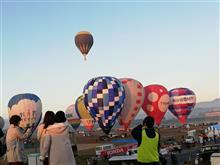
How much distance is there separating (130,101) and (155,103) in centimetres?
559

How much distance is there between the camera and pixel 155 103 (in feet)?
151

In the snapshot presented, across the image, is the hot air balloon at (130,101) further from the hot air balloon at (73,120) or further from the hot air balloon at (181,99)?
the hot air balloon at (73,120)

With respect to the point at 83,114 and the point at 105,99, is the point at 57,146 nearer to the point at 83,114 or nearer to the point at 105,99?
the point at 105,99

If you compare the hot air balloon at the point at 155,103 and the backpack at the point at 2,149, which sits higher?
the hot air balloon at the point at 155,103

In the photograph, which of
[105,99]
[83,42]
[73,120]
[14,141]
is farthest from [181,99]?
[14,141]

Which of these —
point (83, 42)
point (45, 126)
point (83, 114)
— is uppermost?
point (83, 42)

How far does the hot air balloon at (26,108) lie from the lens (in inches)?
1515

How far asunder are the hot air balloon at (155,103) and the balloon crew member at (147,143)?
3937cm

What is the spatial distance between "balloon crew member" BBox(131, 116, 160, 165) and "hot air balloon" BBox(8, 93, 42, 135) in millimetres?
32781

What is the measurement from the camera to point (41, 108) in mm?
41188

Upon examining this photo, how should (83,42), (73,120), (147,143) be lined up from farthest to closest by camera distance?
(73,120), (83,42), (147,143)

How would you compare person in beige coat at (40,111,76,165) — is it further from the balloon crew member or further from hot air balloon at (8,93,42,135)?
hot air balloon at (8,93,42,135)

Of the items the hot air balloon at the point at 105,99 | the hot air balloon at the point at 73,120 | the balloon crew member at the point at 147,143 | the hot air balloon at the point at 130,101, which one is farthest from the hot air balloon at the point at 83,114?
the balloon crew member at the point at 147,143

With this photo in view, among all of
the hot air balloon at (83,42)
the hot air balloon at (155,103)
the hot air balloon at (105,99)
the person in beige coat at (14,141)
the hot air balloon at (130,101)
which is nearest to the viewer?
the person in beige coat at (14,141)
